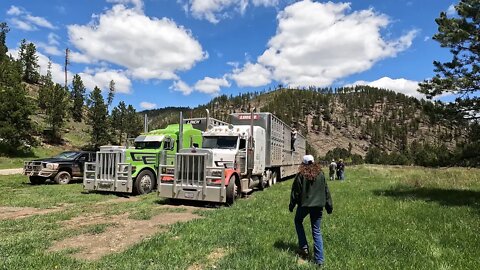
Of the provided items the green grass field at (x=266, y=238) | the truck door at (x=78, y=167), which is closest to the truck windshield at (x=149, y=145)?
the green grass field at (x=266, y=238)

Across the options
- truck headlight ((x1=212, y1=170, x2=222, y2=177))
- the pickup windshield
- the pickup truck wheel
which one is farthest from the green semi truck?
the pickup truck wheel

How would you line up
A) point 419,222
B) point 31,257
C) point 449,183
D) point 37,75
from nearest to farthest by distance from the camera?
1. point 31,257
2. point 419,222
3. point 449,183
4. point 37,75

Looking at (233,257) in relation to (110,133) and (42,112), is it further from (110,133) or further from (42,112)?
(42,112)

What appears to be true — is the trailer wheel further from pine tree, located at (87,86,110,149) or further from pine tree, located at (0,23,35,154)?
pine tree, located at (87,86,110,149)

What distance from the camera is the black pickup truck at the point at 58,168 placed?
20.5m

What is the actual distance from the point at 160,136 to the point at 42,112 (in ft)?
208

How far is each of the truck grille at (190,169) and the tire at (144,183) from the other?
353 cm

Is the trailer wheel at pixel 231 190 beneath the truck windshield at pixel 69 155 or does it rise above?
beneath

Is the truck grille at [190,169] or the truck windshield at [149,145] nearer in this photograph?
the truck grille at [190,169]

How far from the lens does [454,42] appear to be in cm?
1476

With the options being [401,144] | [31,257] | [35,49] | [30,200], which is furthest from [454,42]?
[401,144]

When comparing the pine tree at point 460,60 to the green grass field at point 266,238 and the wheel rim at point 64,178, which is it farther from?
the wheel rim at point 64,178

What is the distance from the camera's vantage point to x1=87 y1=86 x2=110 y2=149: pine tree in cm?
6206

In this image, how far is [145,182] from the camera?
16984 millimetres
